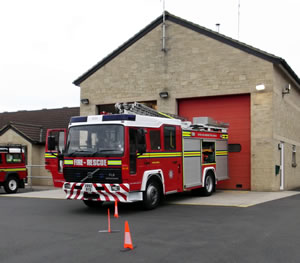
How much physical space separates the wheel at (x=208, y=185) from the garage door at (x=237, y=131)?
9.10 ft

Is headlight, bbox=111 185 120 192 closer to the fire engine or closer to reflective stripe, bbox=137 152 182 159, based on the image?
the fire engine

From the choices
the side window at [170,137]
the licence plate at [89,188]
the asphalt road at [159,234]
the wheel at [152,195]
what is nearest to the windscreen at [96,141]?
the licence plate at [89,188]

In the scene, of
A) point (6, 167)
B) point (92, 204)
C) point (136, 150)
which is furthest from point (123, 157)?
point (6, 167)

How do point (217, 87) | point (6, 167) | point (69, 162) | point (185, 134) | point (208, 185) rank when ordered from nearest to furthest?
point (69, 162) < point (185, 134) < point (208, 185) < point (217, 87) < point (6, 167)

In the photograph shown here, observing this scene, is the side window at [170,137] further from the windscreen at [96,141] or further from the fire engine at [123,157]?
the windscreen at [96,141]

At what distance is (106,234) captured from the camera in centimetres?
888

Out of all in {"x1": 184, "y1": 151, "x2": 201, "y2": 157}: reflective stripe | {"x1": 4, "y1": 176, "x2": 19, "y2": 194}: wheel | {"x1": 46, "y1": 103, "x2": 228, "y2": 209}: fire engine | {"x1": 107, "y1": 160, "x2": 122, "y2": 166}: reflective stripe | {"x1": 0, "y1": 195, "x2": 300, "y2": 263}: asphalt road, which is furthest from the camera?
{"x1": 4, "y1": 176, "x2": 19, "y2": 194}: wheel

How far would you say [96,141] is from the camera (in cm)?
1198

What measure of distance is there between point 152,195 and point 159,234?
12.9 feet

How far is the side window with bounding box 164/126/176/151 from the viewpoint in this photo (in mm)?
13539

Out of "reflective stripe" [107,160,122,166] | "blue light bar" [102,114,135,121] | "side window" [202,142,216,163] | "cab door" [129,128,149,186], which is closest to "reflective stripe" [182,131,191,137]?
"side window" [202,142,216,163]

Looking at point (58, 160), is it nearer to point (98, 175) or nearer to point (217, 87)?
point (98, 175)

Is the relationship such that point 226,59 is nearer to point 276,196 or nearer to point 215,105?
point 215,105

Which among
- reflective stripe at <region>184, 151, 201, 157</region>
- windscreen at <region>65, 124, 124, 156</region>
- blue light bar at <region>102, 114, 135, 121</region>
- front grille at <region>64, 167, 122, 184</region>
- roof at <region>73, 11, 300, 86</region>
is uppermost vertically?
roof at <region>73, 11, 300, 86</region>
